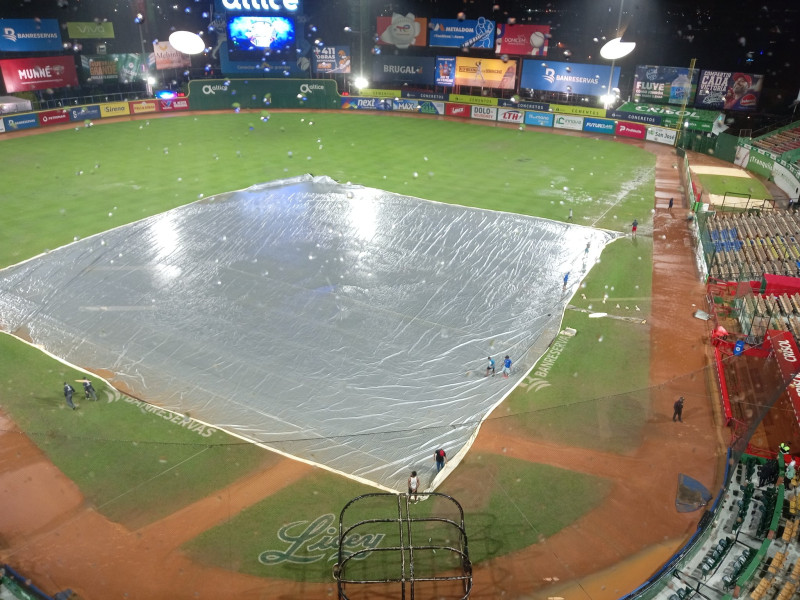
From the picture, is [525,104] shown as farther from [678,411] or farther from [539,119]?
[678,411]

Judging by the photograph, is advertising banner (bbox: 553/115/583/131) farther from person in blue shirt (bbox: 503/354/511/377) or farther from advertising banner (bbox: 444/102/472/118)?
person in blue shirt (bbox: 503/354/511/377)

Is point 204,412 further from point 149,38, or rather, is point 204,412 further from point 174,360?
point 149,38

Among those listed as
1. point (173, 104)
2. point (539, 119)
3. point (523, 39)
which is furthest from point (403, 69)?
point (173, 104)

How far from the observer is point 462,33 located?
55.6m

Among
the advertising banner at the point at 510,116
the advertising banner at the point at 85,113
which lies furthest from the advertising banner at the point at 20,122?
the advertising banner at the point at 510,116

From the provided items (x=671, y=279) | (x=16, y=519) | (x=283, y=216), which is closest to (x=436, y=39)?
(x=283, y=216)

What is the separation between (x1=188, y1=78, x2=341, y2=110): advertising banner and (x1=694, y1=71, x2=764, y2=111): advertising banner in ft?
102

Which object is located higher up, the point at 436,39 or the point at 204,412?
the point at 436,39

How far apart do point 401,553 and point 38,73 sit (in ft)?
173

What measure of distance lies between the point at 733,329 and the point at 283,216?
64.3 feet

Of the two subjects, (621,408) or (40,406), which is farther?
(40,406)

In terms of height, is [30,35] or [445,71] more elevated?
[30,35]

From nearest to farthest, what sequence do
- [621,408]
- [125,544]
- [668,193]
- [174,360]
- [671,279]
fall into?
[125,544] → [621,408] → [174,360] → [671,279] → [668,193]

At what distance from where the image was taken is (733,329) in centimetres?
2098
